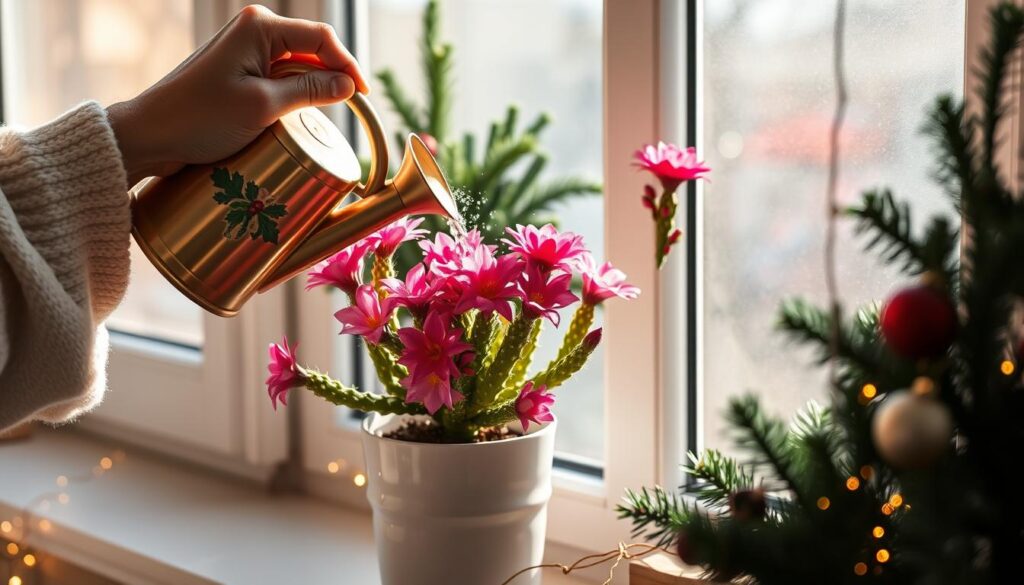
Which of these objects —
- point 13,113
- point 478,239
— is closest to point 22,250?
point 478,239

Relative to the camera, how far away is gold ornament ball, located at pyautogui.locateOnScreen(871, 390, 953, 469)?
17.3 inches

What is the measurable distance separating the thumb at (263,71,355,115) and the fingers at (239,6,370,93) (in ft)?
0.05

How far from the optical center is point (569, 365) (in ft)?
2.96

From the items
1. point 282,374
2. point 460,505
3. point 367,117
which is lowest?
point 460,505

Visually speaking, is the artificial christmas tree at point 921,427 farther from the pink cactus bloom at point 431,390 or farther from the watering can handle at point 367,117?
the watering can handle at point 367,117

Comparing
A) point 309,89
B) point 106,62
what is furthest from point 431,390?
point 106,62

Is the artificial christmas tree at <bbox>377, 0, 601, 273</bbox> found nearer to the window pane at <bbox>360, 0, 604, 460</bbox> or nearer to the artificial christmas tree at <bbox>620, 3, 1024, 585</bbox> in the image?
the window pane at <bbox>360, 0, 604, 460</bbox>

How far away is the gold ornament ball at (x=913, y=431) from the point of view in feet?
1.44

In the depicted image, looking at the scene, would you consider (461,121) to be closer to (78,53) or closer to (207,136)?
(207,136)

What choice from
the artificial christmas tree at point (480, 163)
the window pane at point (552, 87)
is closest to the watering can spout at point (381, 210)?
the artificial christmas tree at point (480, 163)

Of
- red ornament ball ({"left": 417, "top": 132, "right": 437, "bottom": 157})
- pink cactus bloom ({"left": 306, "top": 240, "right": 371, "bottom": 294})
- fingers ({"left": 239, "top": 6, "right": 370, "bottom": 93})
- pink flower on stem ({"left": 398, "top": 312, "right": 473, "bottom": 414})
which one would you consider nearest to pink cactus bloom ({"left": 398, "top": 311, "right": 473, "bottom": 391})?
pink flower on stem ({"left": 398, "top": 312, "right": 473, "bottom": 414})

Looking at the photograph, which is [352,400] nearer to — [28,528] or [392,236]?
[392,236]

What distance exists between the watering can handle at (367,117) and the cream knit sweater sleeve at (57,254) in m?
0.14

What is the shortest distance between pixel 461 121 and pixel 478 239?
0.47 metres
